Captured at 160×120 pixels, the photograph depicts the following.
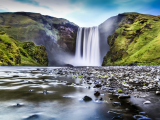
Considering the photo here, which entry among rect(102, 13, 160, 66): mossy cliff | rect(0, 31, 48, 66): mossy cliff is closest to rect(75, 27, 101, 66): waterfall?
rect(102, 13, 160, 66): mossy cliff

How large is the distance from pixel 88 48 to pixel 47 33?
1854 inches

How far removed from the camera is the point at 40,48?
93.1 metres

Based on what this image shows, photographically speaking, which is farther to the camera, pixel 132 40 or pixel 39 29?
pixel 39 29

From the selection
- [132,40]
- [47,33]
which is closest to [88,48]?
[132,40]

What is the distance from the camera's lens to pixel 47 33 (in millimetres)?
116875

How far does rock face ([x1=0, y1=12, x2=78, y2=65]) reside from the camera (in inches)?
4373

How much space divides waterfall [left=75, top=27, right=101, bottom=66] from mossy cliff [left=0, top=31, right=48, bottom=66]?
89.3 feet

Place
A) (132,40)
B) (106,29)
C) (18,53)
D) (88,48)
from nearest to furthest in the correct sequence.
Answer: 1. (18,53)
2. (132,40)
3. (88,48)
4. (106,29)

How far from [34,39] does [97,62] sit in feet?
193

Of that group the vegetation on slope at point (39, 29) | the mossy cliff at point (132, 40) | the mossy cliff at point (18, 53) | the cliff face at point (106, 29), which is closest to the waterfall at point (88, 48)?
the cliff face at point (106, 29)

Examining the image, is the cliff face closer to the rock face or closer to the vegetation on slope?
the rock face

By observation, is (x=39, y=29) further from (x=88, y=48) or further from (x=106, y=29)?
(x=106, y=29)

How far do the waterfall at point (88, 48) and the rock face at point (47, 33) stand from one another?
665 inches

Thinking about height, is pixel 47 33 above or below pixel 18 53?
above
